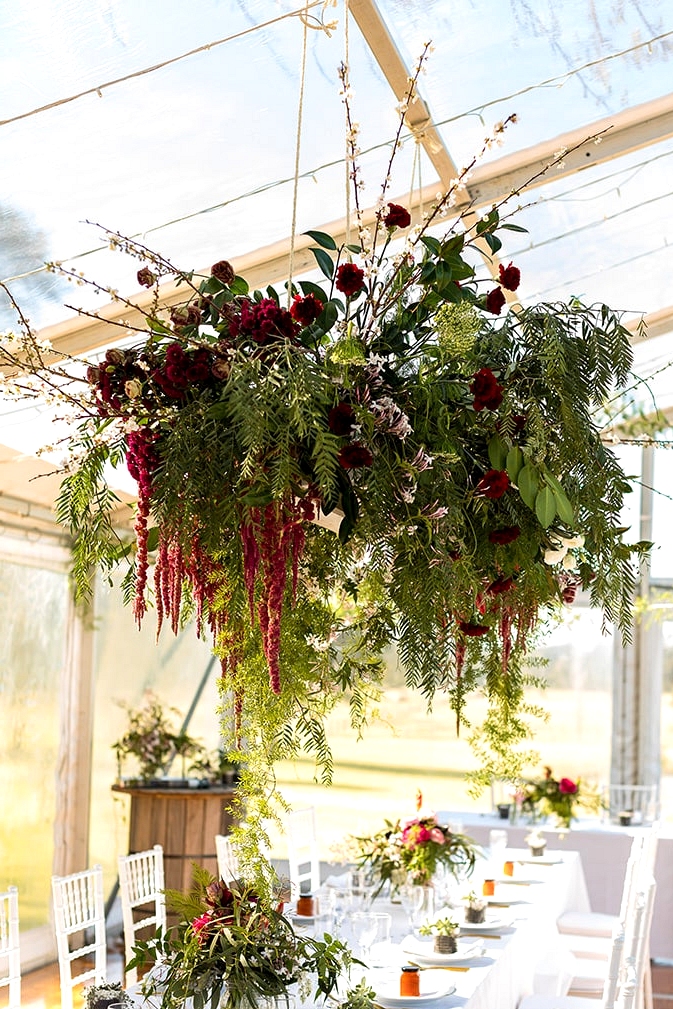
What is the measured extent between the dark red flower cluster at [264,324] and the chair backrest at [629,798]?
25.1 feet

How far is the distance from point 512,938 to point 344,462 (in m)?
3.27

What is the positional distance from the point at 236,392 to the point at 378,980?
2621mm

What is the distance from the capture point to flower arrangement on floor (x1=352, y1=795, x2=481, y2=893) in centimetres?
481

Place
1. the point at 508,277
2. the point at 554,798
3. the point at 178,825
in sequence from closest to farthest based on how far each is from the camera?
the point at 508,277
the point at 178,825
the point at 554,798

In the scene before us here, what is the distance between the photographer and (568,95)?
392 cm

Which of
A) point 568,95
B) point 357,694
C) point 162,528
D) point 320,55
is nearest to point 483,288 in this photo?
point 568,95

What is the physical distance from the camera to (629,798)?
29.5ft

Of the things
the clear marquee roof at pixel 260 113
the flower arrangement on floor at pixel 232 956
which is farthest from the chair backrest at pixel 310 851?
the clear marquee roof at pixel 260 113

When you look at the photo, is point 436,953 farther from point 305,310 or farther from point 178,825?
point 178,825

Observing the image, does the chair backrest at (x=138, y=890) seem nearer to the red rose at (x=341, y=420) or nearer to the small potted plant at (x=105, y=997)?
the small potted plant at (x=105, y=997)

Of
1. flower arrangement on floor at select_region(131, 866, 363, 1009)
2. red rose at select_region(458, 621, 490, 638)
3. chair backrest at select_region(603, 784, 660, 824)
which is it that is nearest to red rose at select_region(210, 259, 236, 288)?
red rose at select_region(458, 621, 490, 638)

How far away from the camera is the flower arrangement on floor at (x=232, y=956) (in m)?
2.45

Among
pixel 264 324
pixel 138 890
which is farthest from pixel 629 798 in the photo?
pixel 264 324

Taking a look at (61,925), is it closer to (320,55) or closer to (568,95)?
(320,55)
